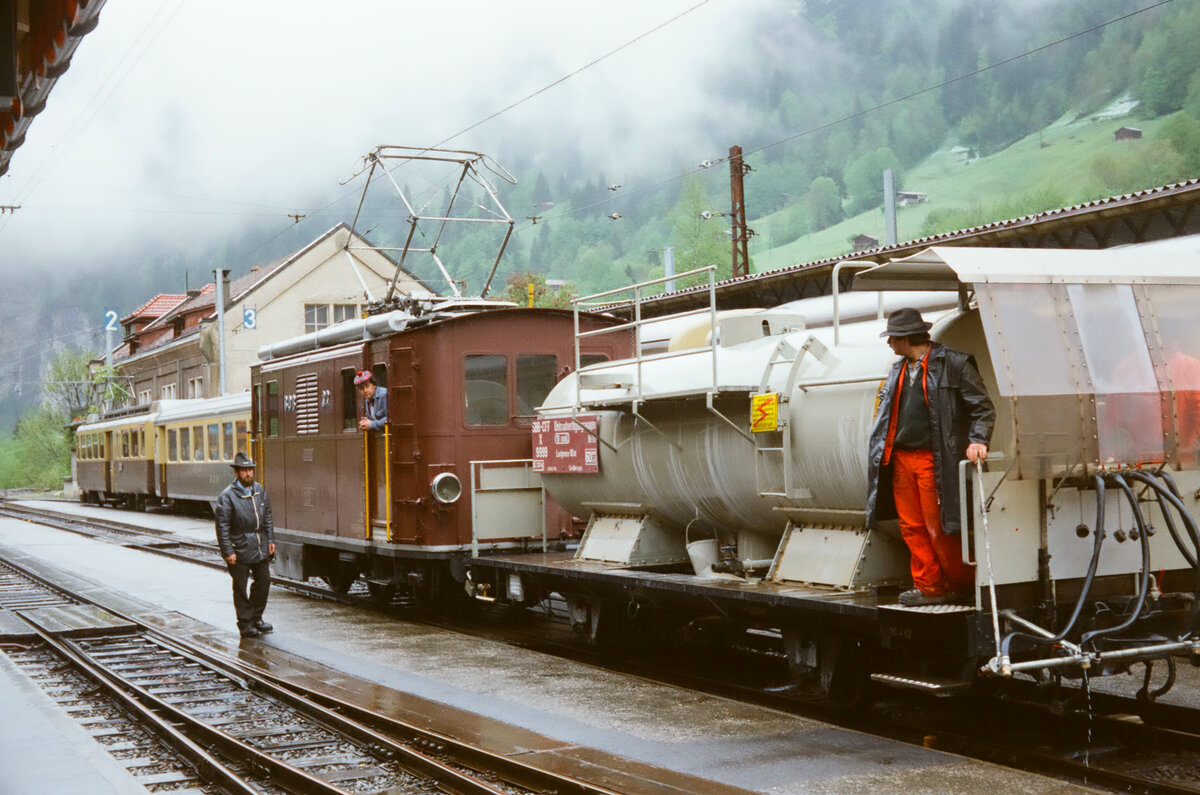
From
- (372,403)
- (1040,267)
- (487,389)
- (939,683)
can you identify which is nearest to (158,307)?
(372,403)

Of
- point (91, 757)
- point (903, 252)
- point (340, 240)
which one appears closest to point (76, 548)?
point (903, 252)

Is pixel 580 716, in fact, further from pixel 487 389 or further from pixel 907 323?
pixel 487 389

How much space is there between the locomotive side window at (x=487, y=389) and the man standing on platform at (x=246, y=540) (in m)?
2.39

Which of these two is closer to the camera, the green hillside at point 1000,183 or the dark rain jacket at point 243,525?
the dark rain jacket at point 243,525

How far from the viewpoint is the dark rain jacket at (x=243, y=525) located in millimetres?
12727

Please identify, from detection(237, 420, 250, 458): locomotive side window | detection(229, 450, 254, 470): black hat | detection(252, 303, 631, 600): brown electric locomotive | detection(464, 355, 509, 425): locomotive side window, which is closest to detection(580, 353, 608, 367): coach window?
detection(252, 303, 631, 600): brown electric locomotive

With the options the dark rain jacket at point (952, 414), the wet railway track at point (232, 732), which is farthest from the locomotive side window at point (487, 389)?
the dark rain jacket at point (952, 414)

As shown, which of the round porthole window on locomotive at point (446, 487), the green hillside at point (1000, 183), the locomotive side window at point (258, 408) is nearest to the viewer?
the round porthole window on locomotive at point (446, 487)

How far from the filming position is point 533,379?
44.2ft

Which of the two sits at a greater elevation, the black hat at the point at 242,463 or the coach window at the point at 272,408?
the coach window at the point at 272,408

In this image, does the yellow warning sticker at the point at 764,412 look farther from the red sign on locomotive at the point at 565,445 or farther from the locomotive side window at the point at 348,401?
the locomotive side window at the point at 348,401

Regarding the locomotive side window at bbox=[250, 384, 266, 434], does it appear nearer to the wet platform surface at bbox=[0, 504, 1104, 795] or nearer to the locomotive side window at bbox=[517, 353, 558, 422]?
the wet platform surface at bbox=[0, 504, 1104, 795]

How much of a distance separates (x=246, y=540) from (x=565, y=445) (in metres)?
3.68

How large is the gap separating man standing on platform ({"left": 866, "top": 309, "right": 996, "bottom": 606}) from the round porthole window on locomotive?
5939 millimetres
